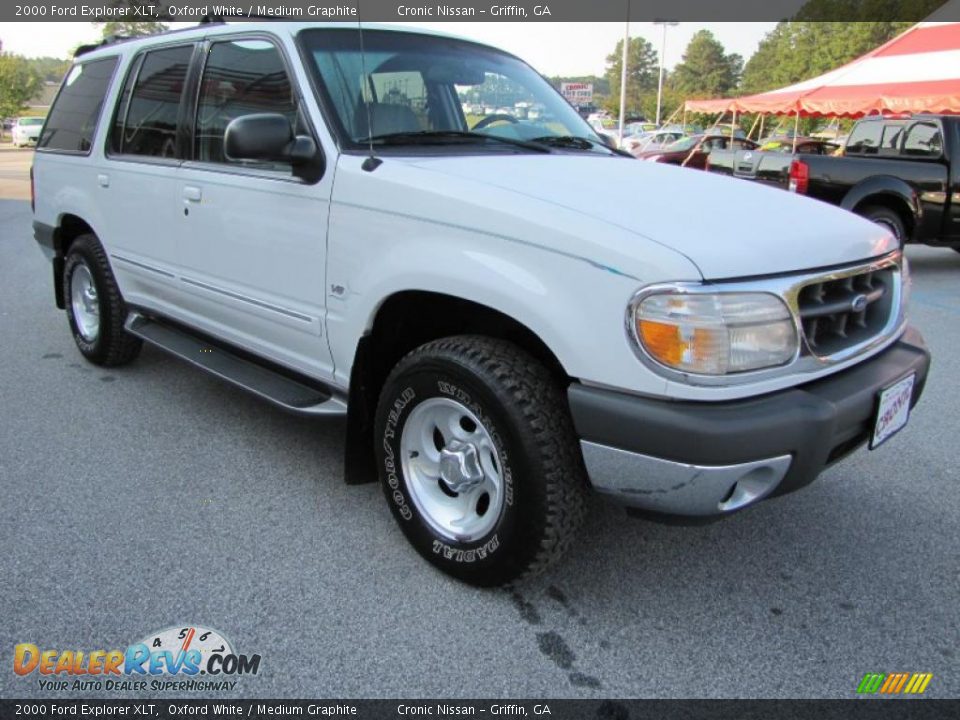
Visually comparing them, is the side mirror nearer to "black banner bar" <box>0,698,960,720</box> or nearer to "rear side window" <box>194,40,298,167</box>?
"rear side window" <box>194,40,298,167</box>

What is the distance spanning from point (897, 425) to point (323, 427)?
2.70m

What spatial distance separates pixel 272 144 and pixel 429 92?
0.90m

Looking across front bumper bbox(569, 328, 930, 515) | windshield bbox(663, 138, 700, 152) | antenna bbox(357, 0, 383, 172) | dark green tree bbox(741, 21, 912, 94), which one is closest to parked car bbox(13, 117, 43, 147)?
windshield bbox(663, 138, 700, 152)

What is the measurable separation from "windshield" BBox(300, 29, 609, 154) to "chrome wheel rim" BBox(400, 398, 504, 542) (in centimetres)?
108

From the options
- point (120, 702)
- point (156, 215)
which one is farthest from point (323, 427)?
point (120, 702)

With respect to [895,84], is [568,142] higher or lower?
lower

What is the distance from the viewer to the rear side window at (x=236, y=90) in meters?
3.12

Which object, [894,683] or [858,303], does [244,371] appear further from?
[894,683]

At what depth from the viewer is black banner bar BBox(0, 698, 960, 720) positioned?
207cm

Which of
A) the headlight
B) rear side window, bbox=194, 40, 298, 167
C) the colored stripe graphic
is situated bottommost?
the colored stripe graphic

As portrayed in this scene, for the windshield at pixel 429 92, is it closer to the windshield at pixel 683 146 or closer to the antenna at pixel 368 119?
the antenna at pixel 368 119

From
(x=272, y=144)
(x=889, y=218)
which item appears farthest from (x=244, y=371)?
(x=889, y=218)

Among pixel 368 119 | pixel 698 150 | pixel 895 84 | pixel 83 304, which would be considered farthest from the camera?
pixel 698 150

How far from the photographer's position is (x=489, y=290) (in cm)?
229
